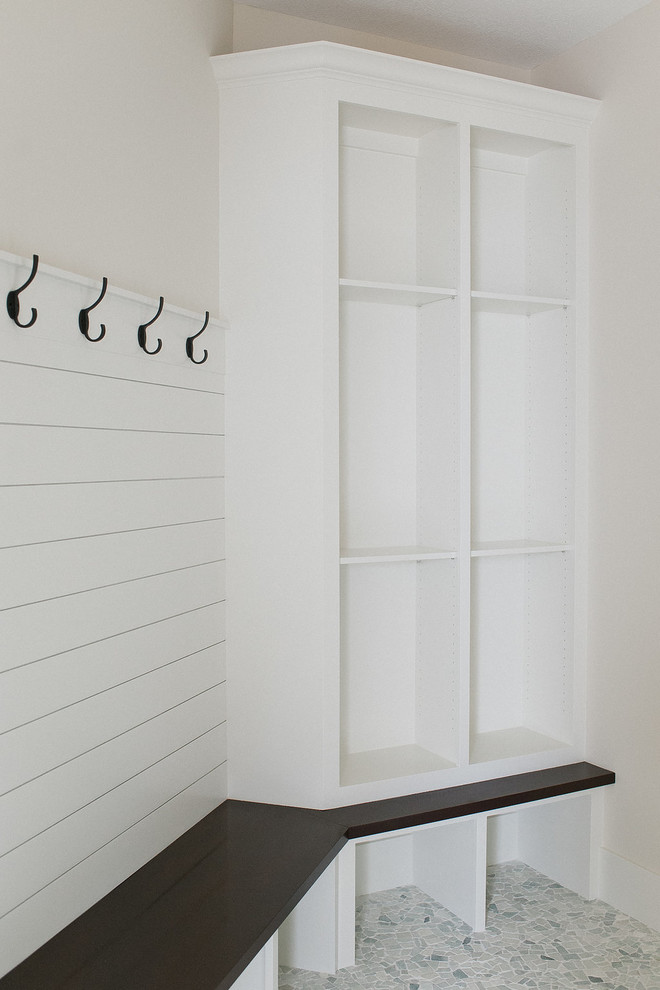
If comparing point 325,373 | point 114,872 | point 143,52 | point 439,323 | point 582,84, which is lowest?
point 114,872

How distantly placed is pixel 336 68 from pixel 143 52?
18.8 inches

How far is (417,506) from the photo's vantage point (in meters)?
2.40

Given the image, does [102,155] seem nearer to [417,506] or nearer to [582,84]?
[417,506]

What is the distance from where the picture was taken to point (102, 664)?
5.34 feet

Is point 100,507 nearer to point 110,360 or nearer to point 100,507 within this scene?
point 100,507

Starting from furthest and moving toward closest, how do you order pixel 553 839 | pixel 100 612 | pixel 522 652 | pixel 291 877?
pixel 522 652 < pixel 553 839 < pixel 291 877 < pixel 100 612

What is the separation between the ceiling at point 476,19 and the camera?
2.21 meters

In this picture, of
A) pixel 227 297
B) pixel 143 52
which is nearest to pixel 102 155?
pixel 143 52

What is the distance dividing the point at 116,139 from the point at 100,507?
2.43 ft

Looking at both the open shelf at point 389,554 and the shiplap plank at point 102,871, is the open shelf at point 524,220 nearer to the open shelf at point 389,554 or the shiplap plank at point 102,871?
the open shelf at point 389,554

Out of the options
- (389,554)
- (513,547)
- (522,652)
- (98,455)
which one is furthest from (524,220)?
(98,455)

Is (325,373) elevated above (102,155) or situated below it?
below

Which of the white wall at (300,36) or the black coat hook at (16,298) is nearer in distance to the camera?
the black coat hook at (16,298)

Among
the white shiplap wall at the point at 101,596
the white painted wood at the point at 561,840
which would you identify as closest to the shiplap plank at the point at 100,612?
the white shiplap wall at the point at 101,596
